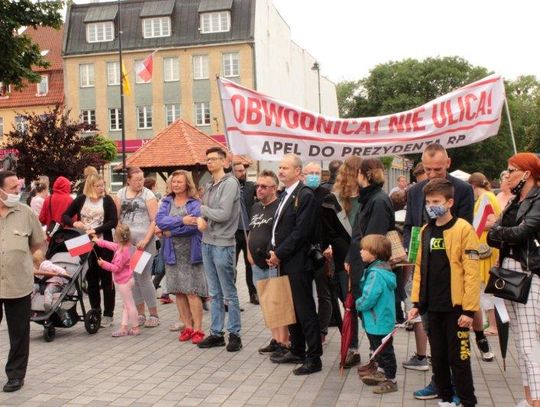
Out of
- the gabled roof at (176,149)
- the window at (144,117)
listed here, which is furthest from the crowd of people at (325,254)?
the window at (144,117)

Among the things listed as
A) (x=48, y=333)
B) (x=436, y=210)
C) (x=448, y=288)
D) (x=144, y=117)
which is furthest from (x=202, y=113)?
(x=448, y=288)

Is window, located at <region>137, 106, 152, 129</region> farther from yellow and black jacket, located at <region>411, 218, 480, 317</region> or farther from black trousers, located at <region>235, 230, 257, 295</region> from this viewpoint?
yellow and black jacket, located at <region>411, 218, 480, 317</region>

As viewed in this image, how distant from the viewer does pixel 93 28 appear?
55.2m

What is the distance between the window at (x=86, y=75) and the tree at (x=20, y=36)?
3042 cm

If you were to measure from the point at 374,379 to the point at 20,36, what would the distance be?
71.1 ft

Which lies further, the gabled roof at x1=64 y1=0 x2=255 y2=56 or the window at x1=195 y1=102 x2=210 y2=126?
the window at x1=195 y1=102 x2=210 y2=126

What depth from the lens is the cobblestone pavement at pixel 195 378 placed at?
6.03 meters

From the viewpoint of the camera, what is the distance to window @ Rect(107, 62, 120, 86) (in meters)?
54.7

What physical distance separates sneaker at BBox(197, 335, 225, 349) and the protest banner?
81.1 inches

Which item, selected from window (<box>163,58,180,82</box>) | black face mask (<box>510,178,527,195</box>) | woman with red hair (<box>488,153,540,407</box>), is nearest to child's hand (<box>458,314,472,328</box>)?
woman with red hair (<box>488,153,540,407</box>)

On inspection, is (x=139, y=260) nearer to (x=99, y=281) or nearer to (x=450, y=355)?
(x=99, y=281)

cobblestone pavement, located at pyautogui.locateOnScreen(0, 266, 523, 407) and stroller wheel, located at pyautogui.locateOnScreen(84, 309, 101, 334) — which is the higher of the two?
stroller wheel, located at pyautogui.locateOnScreen(84, 309, 101, 334)

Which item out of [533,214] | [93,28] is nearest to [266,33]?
[93,28]

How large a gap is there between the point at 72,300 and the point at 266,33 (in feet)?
155
